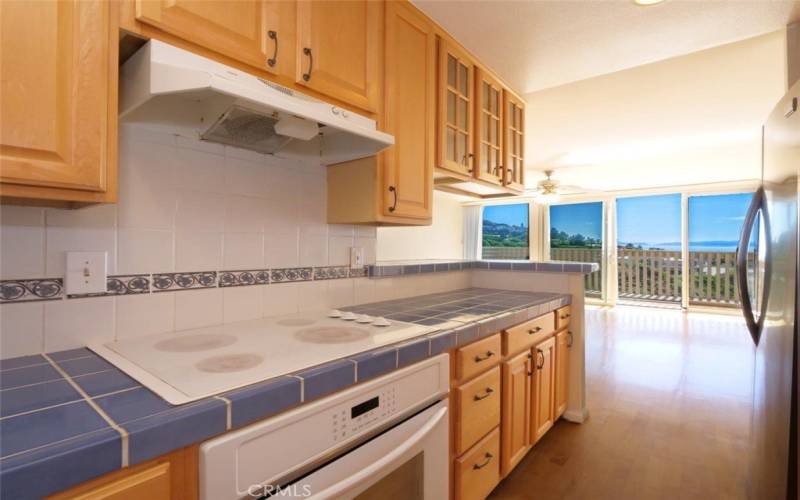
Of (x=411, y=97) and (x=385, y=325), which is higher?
(x=411, y=97)

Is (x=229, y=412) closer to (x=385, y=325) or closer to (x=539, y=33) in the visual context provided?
(x=385, y=325)

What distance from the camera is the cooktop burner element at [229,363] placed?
0.85 m

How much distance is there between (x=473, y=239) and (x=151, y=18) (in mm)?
7669

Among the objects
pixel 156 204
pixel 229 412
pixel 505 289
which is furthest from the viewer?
pixel 505 289

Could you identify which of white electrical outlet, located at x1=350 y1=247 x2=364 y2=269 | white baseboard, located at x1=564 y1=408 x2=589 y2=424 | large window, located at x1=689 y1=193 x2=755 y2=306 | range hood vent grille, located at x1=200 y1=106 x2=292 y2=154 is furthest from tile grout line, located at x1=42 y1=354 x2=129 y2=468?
large window, located at x1=689 y1=193 x2=755 y2=306

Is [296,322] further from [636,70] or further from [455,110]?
[636,70]

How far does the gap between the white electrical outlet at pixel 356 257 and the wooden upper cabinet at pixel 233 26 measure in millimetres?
847

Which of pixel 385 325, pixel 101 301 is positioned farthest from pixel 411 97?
pixel 101 301

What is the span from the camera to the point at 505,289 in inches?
102

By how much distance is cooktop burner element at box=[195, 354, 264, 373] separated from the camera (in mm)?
850

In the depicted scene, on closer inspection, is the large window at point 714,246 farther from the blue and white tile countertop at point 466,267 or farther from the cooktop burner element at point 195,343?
the cooktop burner element at point 195,343

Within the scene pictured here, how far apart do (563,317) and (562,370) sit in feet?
1.09

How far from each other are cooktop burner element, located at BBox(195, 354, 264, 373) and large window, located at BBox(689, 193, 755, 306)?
7.69 meters

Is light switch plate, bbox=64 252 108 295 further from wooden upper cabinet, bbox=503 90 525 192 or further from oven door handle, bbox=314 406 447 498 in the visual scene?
wooden upper cabinet, bbox=503 90 525 192
